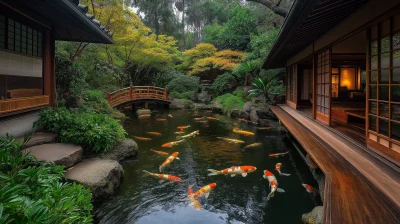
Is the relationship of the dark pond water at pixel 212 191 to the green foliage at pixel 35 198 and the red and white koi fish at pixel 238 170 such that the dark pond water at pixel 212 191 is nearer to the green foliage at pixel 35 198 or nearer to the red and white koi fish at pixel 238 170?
the red and white koi fish at pixel 238 170

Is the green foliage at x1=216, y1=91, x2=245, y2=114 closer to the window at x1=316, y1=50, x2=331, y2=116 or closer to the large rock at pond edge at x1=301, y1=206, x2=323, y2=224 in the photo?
the window at x1=316, y1=50, x2=331, y2=116

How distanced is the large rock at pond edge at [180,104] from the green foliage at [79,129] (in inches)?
570

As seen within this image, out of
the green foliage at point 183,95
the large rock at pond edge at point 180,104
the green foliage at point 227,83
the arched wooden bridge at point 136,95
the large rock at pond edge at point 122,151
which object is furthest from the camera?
the green foliage at point 183,95

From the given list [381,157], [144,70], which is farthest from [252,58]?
[381,157]

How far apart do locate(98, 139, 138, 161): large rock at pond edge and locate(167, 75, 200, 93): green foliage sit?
1626cm

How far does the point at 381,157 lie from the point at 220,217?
9.68 ft

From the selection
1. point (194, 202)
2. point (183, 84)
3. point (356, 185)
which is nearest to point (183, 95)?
point (183, 84)

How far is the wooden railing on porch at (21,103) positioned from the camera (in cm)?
607

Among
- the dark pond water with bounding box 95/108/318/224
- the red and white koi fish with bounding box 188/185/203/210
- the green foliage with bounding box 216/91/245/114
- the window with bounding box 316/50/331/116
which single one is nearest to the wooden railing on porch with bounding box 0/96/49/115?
the dark pond water with bounding box 95/108/318/224

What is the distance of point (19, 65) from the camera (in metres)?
6.86

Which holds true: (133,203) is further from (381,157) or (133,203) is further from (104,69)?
(104,69)

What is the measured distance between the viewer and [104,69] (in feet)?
53.3

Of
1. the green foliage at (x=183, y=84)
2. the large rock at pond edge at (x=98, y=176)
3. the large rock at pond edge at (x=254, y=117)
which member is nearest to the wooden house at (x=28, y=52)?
the large rock at pond edge at (x=98, y=176)

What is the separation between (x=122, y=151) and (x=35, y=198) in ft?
16.6
